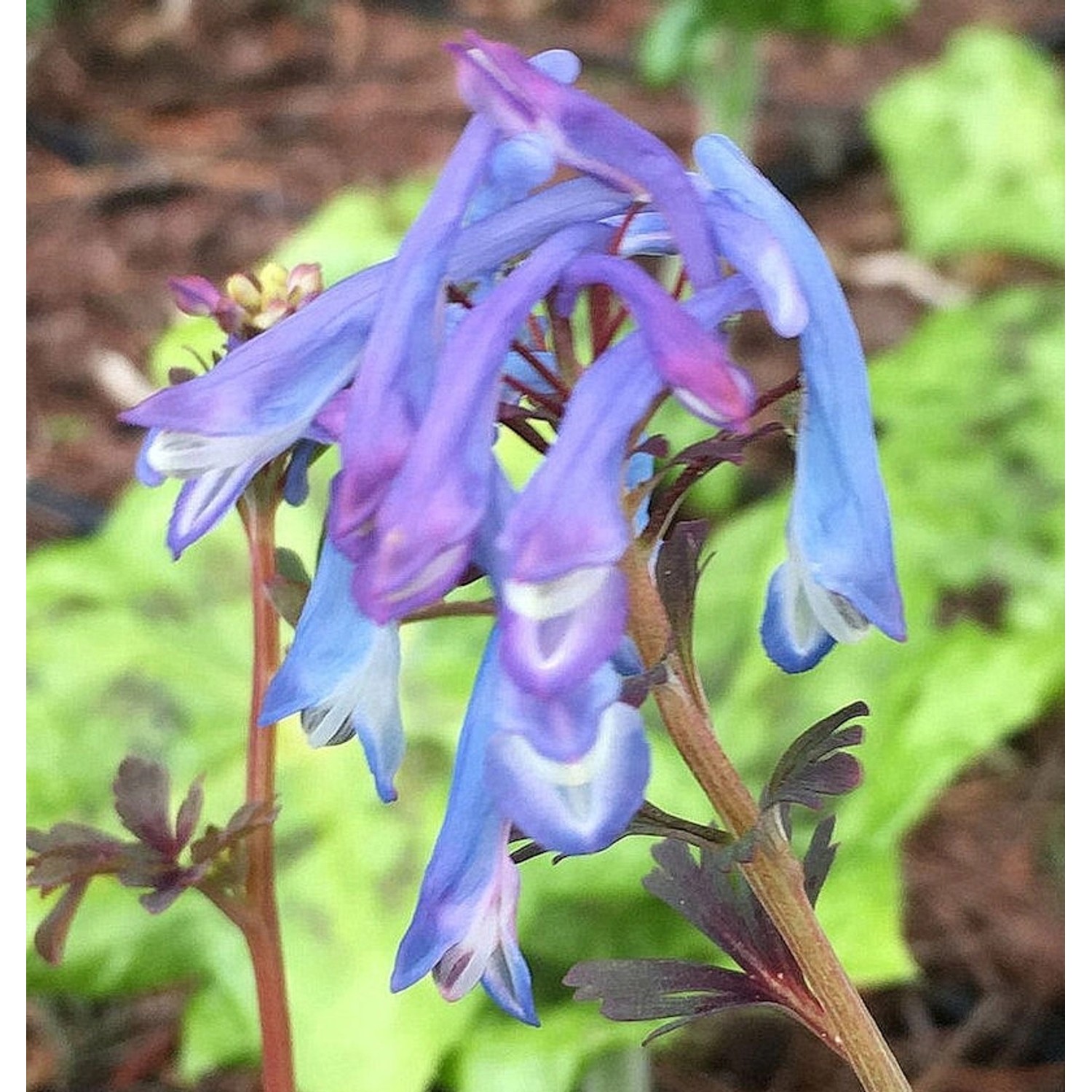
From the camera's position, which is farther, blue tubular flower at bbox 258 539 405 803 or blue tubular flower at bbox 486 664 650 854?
blue tubular flower at bbox 258 539 405 803

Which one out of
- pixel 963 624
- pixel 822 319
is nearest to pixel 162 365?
pixel 963 624

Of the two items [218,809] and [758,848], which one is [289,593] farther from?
[218,809]

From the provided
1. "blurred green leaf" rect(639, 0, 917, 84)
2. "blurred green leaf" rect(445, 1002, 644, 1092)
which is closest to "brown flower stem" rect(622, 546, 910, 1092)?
"blurred green leaf" rect(445, 1002, 644, 1092)

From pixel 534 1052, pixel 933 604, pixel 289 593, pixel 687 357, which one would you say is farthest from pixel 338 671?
pixel 933 604

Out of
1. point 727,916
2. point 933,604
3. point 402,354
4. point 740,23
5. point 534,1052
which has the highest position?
point 740,23

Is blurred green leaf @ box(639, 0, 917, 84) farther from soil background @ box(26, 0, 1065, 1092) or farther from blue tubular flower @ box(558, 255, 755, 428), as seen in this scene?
blue tubular flower @ box(558, 255, 755, 428)
